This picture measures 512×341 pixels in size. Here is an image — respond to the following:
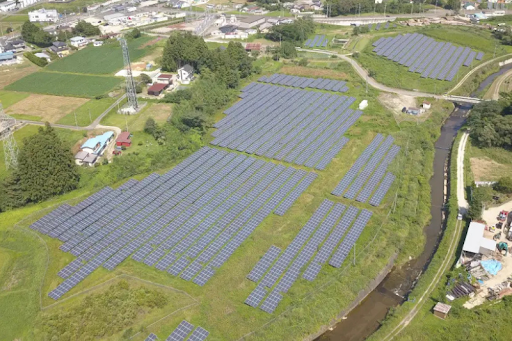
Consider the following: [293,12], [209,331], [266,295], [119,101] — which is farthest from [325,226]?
[293,12]

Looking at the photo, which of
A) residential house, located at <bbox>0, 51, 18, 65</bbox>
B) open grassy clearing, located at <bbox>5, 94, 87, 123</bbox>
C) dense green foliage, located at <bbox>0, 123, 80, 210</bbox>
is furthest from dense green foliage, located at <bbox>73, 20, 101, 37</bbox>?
dense green foliage, located at <bbox>0, 123, 80, 210</bbox>

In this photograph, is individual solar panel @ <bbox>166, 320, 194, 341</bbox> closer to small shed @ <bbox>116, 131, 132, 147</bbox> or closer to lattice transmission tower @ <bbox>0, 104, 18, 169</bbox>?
lattice transmission tower @ <bbox>0, 104, 18, 169</bbox>

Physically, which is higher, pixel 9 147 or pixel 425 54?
pixel 425 54

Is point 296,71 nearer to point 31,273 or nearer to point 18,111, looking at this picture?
point 18,111

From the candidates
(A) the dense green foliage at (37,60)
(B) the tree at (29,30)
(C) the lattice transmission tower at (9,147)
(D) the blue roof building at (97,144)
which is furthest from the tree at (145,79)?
(B) the tree at (29,30)

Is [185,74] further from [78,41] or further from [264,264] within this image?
[264,264]

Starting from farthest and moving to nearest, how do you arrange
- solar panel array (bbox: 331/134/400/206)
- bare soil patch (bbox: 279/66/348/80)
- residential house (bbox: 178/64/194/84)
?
bare soil patch (bbox: 279/66/348/80)
residential house (bbox: 178/64/194/84)
solar panel array (bbox: 331/134/400/206)

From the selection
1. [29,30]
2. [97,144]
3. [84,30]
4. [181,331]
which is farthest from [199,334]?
[84,30]
